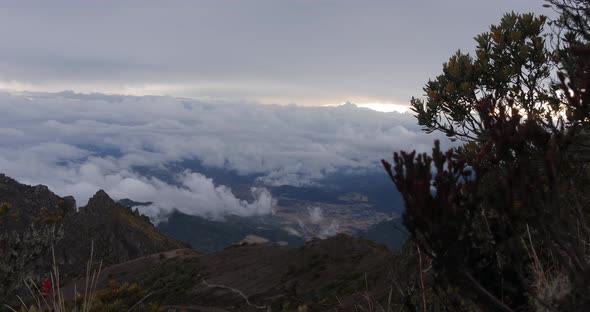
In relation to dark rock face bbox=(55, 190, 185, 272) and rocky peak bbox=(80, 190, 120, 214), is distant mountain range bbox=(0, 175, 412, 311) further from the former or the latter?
rocky peak bbox=(80, 190, 120, 214)

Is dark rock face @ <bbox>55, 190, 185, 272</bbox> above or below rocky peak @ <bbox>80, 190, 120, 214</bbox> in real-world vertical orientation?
below

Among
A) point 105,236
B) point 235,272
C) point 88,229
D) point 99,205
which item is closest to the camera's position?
point 235,272

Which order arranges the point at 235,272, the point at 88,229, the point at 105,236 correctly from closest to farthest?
the point at 235,272
the point at 88,229
the point at 105,236

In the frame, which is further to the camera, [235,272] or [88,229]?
[88,229]

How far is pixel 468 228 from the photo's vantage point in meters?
3.59

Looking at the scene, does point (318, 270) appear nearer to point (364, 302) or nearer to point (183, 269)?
point (364, 302)

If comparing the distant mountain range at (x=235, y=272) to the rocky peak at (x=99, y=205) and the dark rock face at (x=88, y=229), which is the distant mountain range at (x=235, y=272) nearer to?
the dark rock face at (x=88, y=229)

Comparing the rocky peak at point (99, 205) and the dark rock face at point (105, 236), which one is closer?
the dark rock face at point (105, 236)

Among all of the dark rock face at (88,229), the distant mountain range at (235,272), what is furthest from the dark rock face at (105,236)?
the distant mountain range at (235,272)

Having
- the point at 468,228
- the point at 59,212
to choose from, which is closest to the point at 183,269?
the point at 59,212

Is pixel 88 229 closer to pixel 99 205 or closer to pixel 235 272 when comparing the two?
pixel 99 205

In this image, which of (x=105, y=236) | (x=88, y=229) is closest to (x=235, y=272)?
(x=88, y=229)

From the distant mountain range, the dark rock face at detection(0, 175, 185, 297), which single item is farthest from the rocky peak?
the distant mountain range

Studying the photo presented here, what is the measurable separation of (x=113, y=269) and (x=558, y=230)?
129 ft
